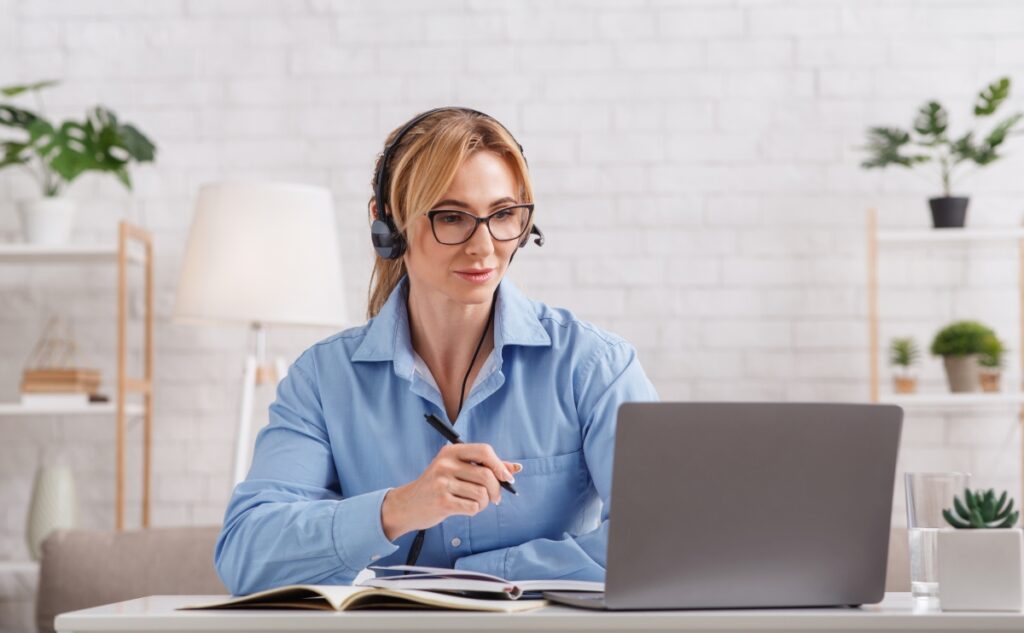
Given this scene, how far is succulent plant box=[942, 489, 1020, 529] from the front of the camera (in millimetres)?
1128

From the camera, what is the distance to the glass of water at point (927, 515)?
47.1 inches

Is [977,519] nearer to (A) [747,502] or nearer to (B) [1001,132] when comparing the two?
(A) [747,502]

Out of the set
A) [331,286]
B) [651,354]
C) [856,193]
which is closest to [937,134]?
[856,193]

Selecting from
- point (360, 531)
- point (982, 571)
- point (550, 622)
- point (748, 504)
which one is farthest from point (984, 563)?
point (360, 531)

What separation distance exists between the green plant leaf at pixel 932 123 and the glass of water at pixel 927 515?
200 cm

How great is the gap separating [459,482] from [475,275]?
467 millimetres

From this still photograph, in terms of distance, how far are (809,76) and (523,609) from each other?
2.54 m

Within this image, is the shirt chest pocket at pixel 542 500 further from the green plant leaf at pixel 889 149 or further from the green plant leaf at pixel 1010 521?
the green plant leaf at pixel 889 149

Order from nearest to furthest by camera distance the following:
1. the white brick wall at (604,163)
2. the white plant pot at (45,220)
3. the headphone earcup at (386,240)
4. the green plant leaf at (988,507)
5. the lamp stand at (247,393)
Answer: the green plant leaf at (988,507), the headphone earcup at (386,240), the lamp stand at (247,393), the white plant pot at (45,220), the white brick wall at (604,163)

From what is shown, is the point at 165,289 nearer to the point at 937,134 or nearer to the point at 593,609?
the point at 937,134

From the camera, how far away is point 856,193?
3279 millimetres

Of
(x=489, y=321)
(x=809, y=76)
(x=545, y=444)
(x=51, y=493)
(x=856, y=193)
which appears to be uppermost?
(x=809, y=76)

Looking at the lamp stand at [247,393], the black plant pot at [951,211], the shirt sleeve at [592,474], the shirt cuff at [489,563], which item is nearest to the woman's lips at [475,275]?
the shirt sleeve at [592,474]

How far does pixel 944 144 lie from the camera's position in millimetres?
3094
